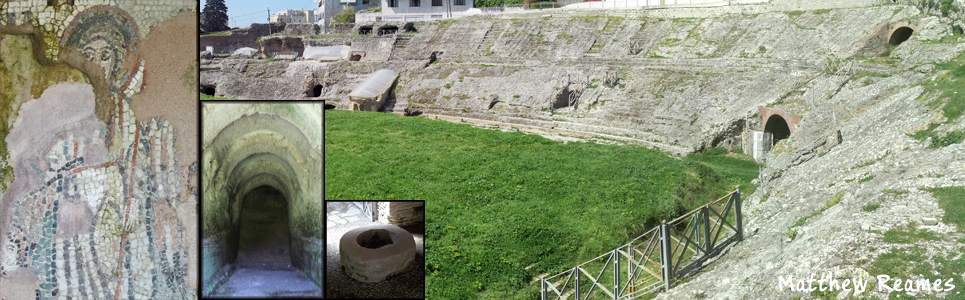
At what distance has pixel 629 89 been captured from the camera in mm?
22594

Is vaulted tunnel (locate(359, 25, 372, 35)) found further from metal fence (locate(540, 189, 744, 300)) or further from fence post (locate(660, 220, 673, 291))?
fence post (locate(660, 220, 673, 291))

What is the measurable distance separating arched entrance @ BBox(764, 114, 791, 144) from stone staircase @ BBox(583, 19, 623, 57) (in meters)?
9.95

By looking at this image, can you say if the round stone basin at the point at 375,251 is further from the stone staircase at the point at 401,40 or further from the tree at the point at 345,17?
the tree at the point at 345,17

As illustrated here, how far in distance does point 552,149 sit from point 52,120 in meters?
12.3

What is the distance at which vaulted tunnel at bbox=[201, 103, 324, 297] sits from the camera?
6.53 meters

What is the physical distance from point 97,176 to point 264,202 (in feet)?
4.92

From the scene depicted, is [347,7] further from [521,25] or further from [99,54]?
[99,54]

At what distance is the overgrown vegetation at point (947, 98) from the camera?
988 cm

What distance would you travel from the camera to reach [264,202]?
681cm

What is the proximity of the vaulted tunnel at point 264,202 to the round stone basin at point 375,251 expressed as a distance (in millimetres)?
500

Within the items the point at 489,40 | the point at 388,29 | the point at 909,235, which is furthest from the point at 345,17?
the point at 909,235

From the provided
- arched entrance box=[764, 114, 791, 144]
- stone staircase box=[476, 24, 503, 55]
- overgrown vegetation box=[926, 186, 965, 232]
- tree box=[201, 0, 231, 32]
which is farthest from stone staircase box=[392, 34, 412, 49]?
overgrown vegetation box=[926, 186, 965, 232]

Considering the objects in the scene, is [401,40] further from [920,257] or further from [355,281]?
[920,257]

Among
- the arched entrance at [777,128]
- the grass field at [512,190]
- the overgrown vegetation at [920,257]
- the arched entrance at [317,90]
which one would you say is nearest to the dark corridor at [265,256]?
the grass field at [512,190]
